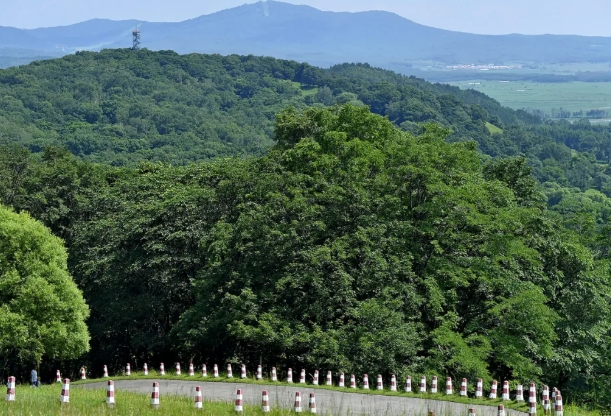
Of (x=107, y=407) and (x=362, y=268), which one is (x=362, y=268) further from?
(x=107, y=407)

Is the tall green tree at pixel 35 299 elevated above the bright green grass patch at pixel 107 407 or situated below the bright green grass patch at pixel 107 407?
below

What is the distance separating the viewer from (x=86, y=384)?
126 ft

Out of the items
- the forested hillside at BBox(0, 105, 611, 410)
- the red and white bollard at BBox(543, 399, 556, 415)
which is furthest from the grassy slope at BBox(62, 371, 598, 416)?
→ the forested hillside at BBox(0, 105, 611, 410)

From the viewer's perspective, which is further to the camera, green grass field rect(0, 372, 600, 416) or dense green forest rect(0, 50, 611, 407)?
dense green forest rect(0, 50, 611, 407)

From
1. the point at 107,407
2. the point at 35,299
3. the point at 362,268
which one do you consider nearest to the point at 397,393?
the point at 107,407

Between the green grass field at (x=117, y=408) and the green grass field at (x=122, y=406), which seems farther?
the green grass field at (x=122, y=406)

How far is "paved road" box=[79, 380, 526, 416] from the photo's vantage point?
23016 mm

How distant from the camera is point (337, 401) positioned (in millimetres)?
26359

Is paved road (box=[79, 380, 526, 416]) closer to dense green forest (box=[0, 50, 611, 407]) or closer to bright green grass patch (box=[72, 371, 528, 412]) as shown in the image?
bright green grass patch (box=[72, 371, 528, 412])

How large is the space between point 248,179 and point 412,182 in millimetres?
11996

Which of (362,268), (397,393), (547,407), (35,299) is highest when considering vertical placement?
(547,407)

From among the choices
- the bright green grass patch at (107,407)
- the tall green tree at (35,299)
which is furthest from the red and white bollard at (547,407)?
the tall green tree at (35,299)

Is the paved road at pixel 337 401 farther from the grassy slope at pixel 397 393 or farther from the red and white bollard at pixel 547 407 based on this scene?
the red and white bollard at pixel 547 407

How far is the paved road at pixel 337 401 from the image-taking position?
2302 centimetres
